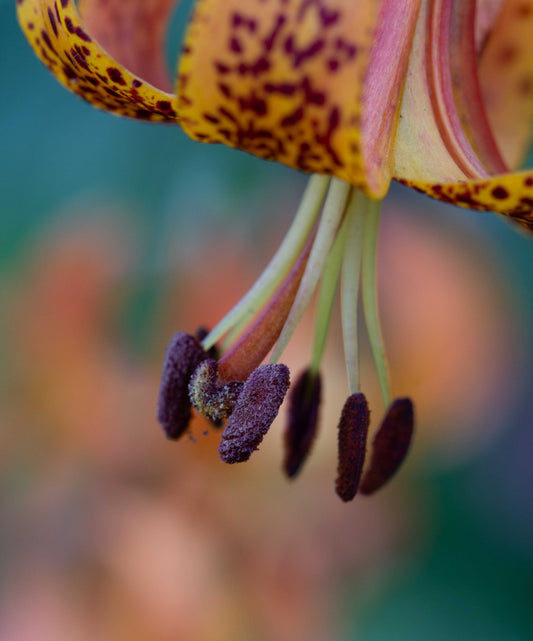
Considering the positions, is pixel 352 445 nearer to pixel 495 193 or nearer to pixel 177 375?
pixel 177 375

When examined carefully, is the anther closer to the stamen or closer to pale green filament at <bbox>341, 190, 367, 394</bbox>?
the stamen

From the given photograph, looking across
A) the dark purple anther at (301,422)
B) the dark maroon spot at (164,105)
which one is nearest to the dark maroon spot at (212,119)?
the dark maroon spot at (164,105)

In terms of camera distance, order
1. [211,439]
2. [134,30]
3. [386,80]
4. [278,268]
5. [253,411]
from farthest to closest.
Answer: [211,439]
[134,30]
[278,268]
[253,411]
[386,80]

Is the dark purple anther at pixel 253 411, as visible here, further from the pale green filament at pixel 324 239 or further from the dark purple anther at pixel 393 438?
the dark purple anther at pixel 393 438

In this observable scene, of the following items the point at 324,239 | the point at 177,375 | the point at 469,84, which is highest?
the point at 469,84

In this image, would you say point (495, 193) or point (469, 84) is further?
point (469, 84)

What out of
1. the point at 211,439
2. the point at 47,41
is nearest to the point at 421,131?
the point at 47,41

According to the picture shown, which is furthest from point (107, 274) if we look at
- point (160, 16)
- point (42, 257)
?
point (160, 16)
